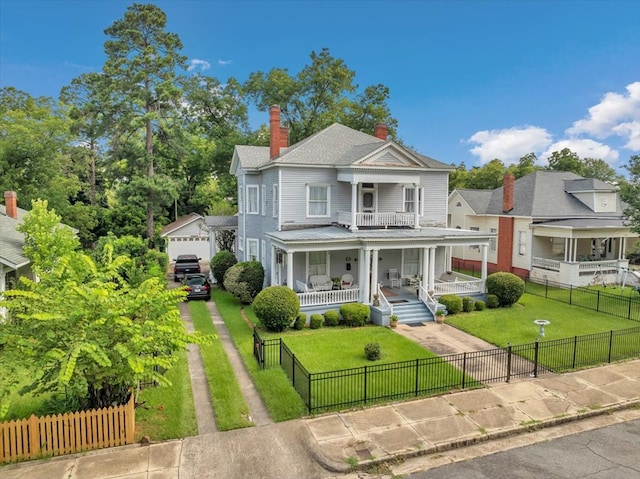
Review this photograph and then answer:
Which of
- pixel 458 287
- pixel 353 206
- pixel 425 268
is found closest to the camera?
pixel 425 268

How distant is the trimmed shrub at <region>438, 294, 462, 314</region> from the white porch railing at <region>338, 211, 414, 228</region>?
479cm

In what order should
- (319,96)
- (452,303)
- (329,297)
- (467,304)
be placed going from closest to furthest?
(329,297)
(452,303)
(467,304)
(319,96)

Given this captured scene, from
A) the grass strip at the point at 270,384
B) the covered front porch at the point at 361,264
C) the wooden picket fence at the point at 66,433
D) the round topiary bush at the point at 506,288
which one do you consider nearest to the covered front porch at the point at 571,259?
the round topiary bush at the point at 506,288

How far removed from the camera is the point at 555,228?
29.5 metres

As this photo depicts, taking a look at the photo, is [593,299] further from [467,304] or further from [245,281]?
[245,281]

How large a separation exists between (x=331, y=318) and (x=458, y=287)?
25.8 ft

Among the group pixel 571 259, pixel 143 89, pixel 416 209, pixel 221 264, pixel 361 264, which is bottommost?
pixel 221 264

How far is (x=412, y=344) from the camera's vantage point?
59.5ft

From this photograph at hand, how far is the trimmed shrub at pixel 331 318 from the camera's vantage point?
2048 cm

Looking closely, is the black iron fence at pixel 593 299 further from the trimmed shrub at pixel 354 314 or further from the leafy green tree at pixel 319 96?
the leafy green tree at pixel 319 96

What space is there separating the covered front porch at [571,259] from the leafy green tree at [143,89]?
28394mm

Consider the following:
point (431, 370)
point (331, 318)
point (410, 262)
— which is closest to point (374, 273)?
point (331, 318)

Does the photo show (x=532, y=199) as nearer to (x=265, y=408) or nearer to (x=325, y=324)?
(x=325, y=324)

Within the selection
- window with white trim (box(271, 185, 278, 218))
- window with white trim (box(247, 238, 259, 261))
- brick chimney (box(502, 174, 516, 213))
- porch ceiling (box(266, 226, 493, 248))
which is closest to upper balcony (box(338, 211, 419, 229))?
porch ceiling (box(266, 226, 493, 248))
